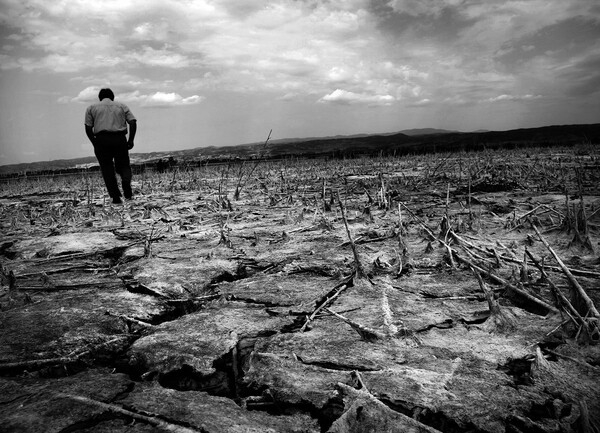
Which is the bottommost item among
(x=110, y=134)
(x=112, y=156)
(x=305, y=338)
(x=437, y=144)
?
(x=305, y=338)

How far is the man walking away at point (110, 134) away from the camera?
476 centimetres

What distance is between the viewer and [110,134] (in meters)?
4.81

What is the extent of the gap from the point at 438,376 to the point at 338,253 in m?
1.18

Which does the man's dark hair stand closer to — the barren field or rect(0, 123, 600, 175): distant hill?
rect(0, 123, 600, 175): distant hill

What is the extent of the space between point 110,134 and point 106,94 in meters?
0.55

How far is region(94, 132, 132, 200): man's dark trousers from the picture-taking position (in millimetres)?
4738

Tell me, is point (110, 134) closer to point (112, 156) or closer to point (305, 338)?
point (112, 156)

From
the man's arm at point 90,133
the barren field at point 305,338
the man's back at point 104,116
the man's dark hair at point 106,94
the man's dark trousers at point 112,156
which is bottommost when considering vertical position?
the barren field at point 305,338

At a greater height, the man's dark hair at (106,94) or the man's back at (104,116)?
the man's dark hair at (106,94)

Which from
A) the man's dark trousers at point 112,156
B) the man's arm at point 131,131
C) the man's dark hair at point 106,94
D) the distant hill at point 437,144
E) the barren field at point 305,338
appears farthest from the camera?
the distant hill at point 437,144

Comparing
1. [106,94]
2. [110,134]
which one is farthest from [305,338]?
[106,94]

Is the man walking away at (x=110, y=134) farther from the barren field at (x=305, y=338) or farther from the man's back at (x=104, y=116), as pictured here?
the barren field at (x=305, y=338)

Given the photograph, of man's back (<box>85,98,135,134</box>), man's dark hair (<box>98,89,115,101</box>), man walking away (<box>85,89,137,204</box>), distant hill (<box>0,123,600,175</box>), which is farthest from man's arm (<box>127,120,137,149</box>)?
distant hill (<box>0,123,600,175</box>)

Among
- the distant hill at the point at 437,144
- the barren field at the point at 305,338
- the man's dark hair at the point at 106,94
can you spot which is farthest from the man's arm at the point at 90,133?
the barren field at the point at 305,338
